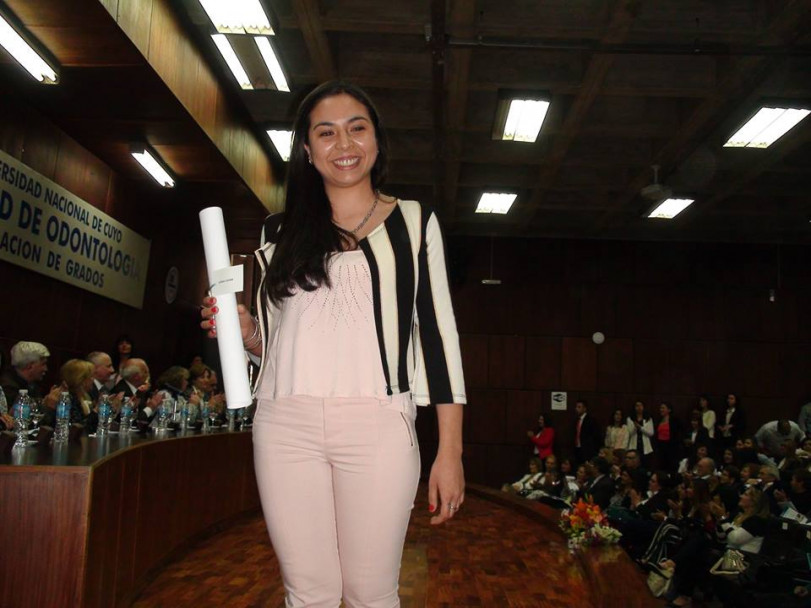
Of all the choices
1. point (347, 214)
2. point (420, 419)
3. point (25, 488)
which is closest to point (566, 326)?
point (420, 419)

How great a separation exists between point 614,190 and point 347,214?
8.79m

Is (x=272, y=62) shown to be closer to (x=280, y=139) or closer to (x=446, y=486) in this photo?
(x=280, y=139)

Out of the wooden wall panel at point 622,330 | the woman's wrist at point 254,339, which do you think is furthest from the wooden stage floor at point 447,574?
the wooden wall panel at point 622,330

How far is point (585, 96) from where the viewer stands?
6777 mm

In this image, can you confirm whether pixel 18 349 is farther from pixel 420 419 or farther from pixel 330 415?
pixel 420 419

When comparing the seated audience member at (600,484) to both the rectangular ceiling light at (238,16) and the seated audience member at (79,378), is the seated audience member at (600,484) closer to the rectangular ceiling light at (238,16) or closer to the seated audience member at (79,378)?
the seated audience member at (79,378)

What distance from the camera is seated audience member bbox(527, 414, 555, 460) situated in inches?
446

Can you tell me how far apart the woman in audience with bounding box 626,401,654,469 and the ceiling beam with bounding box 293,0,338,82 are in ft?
22.4

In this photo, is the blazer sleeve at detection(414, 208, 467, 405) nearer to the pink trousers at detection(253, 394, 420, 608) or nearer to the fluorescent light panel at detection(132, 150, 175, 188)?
the pink trousers at detection(253, 394, 420, 608)

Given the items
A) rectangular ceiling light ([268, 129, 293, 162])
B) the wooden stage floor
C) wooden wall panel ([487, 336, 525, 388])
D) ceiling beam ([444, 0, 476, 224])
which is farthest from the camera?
wooden wall panel ([487, 336, 525, 388])

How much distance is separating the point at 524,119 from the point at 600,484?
10.6 feet

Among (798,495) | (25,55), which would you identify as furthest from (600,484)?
(25,55)

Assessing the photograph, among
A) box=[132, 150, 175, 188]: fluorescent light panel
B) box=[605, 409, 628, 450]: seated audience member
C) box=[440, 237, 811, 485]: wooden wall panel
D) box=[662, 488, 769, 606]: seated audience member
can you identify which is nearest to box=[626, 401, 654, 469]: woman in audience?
box=[605, 409, 628, 450]: seated audience member

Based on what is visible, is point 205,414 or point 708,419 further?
point 708,419
